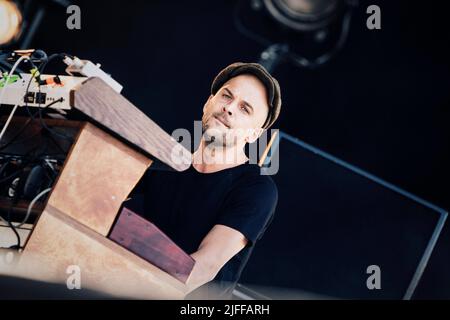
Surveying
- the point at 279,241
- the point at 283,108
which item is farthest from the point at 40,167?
the point at 283,108

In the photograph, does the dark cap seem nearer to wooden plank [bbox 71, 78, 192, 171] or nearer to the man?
the man

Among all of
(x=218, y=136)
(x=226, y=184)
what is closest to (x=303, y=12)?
(x=218, y=136)

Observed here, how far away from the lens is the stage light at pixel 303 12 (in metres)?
2.19

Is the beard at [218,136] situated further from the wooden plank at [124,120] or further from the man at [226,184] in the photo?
the wooden plank at [124,120]

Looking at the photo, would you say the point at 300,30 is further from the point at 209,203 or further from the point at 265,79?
the point at 209,203

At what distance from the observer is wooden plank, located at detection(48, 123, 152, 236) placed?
831 millimetres

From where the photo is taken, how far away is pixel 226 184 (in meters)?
1.57

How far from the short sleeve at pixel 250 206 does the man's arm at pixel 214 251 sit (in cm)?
2

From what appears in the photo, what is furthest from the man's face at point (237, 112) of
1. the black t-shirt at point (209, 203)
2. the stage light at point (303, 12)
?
the stage light at point (303, 12)

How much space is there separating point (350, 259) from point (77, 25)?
5.93 ft

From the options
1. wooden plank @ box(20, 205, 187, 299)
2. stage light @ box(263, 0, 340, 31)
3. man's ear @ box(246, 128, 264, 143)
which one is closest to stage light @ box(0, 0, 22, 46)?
stage light @ box(263, 0, 340, 31)

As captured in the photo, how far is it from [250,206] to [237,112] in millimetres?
400

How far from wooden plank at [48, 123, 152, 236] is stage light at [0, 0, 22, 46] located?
1.73 metres
